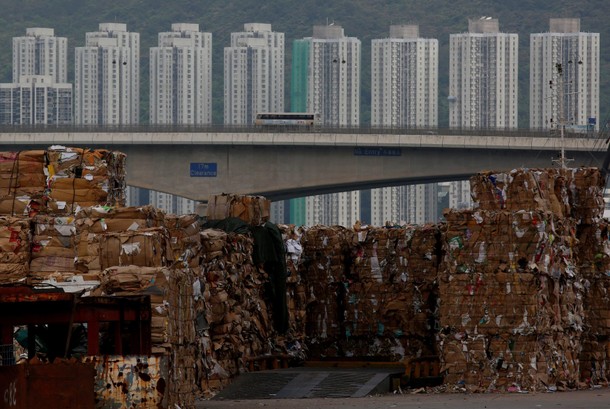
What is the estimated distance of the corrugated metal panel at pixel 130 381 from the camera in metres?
16.1

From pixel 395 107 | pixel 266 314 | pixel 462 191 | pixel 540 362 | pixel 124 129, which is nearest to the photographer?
pixel 540 362

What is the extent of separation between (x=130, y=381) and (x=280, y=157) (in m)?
45.4

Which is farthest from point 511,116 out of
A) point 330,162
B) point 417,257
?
point 417,257

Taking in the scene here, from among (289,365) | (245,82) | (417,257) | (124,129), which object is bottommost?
(289,365)

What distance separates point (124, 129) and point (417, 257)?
36.5 metres

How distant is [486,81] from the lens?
185 metres

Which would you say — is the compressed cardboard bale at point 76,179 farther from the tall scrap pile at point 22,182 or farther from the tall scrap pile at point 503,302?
the tall scrap pile at point 503,302

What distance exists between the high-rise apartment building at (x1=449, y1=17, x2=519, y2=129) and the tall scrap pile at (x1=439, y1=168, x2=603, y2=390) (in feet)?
522

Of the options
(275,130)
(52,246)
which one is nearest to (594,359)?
(52,246)

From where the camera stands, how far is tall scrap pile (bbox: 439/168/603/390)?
2256cm

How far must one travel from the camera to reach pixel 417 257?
2575cm

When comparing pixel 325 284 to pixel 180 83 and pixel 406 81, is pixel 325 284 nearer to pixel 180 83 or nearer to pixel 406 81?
Result: pixel 406 81

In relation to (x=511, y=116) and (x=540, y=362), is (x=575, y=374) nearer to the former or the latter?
(x=540, y=362)

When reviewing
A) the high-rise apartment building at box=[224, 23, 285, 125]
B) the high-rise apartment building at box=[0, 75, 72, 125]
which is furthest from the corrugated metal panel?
the high-rise apartment building at box=[224, 23, 285, 125]
